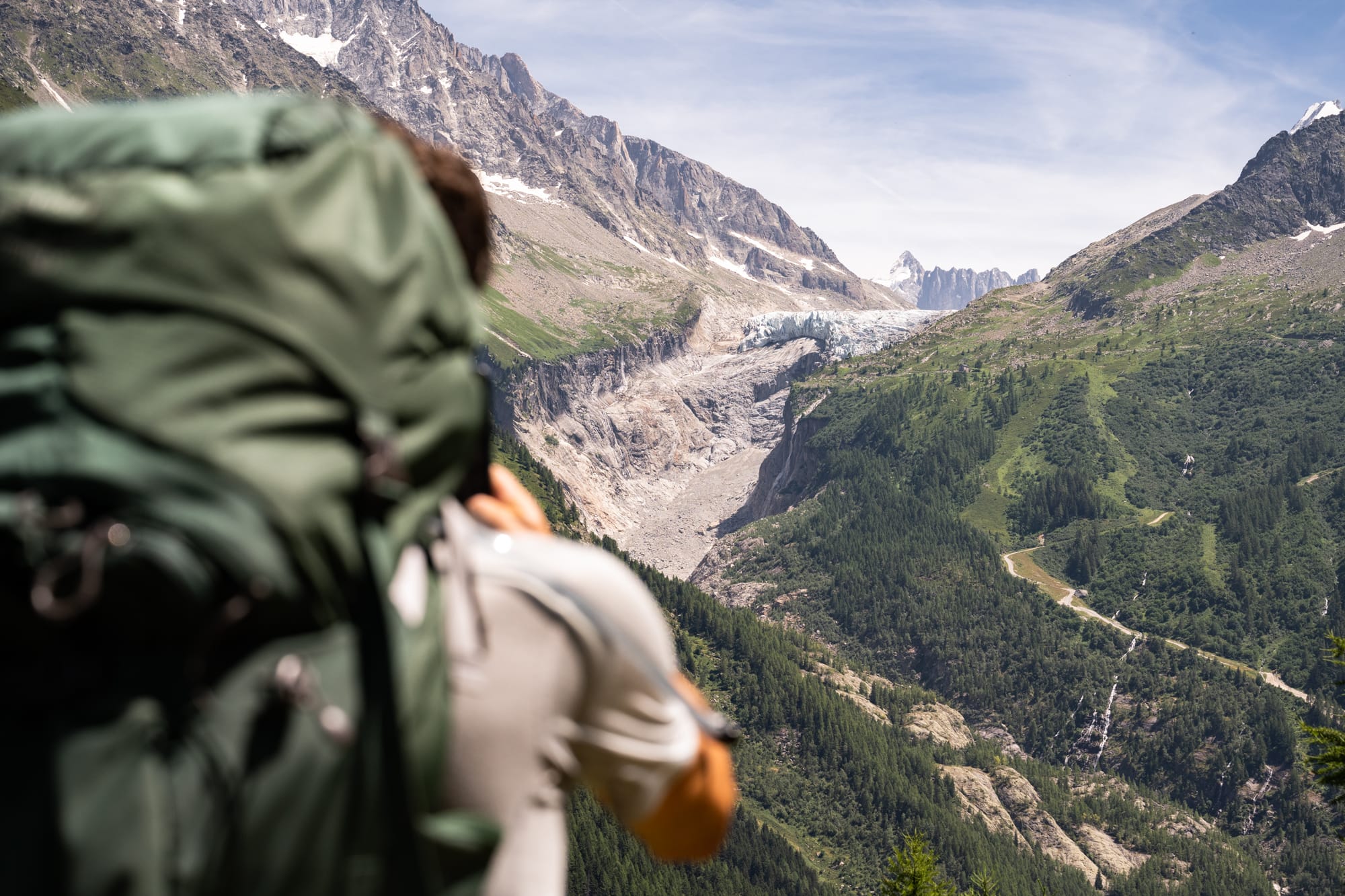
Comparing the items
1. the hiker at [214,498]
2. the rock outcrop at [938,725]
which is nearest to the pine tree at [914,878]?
the hiker at [214,498]

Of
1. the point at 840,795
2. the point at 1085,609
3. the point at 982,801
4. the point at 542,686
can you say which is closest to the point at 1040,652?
the point at 1085,609

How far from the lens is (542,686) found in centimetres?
241

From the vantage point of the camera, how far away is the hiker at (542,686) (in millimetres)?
2328

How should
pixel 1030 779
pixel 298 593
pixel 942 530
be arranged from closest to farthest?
pixel 298 593 → pixel 1030 779 → pixel 942 530

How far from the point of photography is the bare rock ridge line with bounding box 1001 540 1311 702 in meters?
139

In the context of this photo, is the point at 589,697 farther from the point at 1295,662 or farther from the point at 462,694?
the point at 1295,662

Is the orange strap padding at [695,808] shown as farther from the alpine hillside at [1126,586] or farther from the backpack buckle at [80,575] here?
the alpine hillside at [1126,586]

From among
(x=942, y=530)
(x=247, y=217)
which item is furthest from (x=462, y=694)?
(x=942, y=530)

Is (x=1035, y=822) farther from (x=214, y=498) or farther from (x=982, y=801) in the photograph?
(x=214, y=498)

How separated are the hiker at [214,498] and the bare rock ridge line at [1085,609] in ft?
523

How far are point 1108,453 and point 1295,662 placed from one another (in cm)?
5714

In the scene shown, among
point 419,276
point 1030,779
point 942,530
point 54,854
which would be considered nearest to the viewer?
point 54,854

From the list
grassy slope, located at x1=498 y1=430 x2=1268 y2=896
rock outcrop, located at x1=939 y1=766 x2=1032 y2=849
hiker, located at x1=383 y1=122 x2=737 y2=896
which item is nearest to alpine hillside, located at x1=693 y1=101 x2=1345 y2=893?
grassy slope, located at x1=498 y1=430 x2=1268 y2=896

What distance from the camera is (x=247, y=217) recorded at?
6.11 ft
